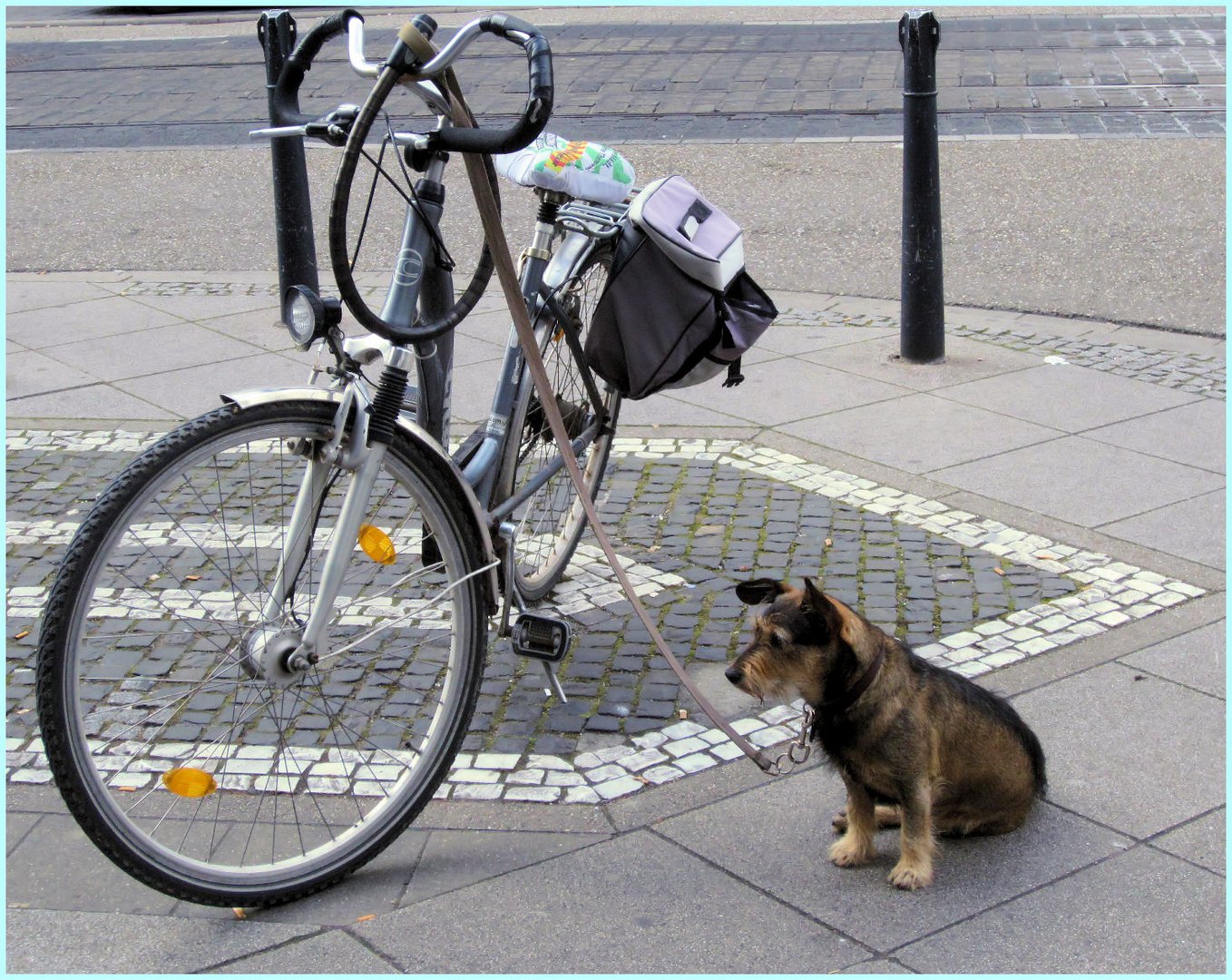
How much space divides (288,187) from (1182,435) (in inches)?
171

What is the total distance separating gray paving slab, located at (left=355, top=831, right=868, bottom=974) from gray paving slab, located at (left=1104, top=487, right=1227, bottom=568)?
8.14ft

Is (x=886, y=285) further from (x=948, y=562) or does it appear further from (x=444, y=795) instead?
(x=444, y=795)

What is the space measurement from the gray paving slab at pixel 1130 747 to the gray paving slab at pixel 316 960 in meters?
1.68

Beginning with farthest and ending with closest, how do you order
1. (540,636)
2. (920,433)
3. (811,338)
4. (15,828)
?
(811,338) < (920,433) < (540,636) < (15,828)

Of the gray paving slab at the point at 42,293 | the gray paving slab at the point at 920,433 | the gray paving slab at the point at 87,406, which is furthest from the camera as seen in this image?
the gray paving slab at the point at 42,293

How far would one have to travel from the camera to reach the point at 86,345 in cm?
770

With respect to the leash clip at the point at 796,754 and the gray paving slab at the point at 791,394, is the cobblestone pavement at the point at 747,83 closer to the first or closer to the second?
the gray paving slab at the point at 791,394

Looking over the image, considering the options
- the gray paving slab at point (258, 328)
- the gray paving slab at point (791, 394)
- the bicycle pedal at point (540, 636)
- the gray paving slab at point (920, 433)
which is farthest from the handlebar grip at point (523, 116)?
the gray paving slab at point (258, 328)

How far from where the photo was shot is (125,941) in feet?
10.0

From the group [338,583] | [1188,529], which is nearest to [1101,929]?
[338,583]

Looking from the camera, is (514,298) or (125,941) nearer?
(125,941)

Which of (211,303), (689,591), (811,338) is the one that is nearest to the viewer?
(689,591)

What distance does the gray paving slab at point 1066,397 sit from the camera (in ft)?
20.9

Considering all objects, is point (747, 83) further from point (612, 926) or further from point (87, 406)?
point (612, 926)
